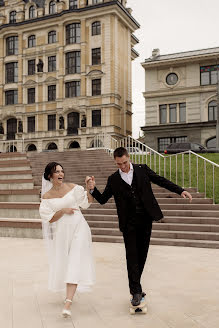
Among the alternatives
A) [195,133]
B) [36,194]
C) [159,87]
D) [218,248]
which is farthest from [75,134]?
[218,248]

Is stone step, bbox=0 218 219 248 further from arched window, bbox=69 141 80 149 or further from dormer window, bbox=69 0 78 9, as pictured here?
dormer window, bbox=69 0 78 9

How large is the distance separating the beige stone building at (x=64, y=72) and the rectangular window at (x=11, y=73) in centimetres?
11

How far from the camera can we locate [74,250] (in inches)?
175

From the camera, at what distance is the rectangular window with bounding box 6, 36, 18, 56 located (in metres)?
45.5

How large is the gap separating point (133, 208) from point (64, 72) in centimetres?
3977

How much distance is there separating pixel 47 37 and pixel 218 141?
24.0 metres

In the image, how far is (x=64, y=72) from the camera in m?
42.5

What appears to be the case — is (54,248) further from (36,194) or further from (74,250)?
(36,194)

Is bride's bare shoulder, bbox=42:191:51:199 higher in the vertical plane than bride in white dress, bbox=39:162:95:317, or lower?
higher

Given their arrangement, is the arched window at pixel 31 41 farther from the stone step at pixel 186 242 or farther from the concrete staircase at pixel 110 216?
the stone step at pixel 186 242

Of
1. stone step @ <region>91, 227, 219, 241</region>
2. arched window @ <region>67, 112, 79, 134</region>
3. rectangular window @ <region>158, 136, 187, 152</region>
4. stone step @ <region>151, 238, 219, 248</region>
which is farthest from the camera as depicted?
arched window @ <region>67, 112, 79, 134</region>

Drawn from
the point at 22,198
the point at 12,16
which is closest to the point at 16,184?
the point at 22,198

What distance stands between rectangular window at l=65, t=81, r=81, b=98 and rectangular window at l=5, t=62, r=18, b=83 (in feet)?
22.9

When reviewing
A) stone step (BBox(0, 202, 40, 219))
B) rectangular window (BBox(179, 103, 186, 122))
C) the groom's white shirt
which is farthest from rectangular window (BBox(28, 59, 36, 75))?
the groom's white shirt
